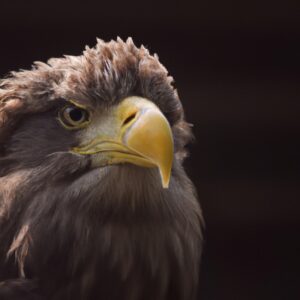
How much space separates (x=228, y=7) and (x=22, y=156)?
4.80 feet

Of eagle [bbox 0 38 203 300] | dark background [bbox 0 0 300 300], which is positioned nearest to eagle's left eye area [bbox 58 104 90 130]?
eagle [bbox 0 38 203 300]

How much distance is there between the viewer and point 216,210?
406 centimetres

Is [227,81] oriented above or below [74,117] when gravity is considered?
below

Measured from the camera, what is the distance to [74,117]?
2.68 m

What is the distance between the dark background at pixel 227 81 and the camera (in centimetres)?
395

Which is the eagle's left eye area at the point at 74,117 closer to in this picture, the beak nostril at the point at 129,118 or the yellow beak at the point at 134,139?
the yellow beak at the point at 134,139

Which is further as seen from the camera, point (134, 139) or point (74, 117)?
point (74, 117)

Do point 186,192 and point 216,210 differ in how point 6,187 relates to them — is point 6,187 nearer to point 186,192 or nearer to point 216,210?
point 186,192

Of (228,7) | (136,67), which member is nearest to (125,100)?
(136,67)

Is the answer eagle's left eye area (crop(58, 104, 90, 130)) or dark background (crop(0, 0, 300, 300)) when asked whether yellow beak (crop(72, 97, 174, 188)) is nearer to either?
eagle's left eye area (crop(58, 104, 90, 130))

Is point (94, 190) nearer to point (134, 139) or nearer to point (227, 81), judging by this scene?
point (134, 139)

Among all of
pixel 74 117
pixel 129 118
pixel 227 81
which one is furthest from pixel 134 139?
pixel 227 81

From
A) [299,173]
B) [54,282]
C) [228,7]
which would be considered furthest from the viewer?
[299,173]

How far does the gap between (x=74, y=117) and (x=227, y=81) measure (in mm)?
1438
